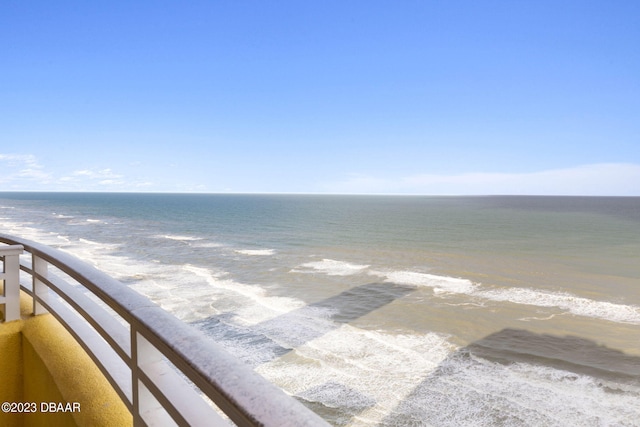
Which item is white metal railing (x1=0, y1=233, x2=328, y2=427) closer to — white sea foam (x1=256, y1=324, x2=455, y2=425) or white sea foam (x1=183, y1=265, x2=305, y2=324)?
white sea foam (x1=256, y1=324, x2=455, y2=425)

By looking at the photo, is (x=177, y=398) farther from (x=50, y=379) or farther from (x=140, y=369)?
(x=50, y=379)

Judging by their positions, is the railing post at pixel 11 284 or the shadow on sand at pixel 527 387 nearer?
the railing post at pixel 11 284

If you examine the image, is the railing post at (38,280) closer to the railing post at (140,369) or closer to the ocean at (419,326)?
the railing post at (140,369)

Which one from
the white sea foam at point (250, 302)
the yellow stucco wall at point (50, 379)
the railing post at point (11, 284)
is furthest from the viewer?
the white sea foam at point (250, 302)

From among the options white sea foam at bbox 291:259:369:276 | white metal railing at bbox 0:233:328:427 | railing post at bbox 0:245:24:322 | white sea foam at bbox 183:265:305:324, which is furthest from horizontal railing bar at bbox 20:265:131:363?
white sea foam at bbox 291:259:369:276

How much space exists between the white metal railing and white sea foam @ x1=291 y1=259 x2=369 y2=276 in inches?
676

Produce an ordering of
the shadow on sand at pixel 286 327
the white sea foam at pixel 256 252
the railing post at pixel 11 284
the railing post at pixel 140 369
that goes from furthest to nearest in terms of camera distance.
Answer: the white sea foam at pixel 256 252 < the shadow on sand at pixel 286 327 < the railing post at pixel 11 284 < the railing post at pixel 140 369

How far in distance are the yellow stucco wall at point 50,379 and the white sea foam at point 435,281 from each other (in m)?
14.9

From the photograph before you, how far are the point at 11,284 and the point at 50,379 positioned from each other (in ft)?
4.02

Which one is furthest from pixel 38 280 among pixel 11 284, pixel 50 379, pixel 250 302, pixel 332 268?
pixel 332 268

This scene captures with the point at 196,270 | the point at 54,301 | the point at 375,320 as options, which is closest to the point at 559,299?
the point at 375,320

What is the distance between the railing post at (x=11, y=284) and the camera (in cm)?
322

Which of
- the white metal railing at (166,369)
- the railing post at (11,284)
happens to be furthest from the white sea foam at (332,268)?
the white metal railing at (166,369)

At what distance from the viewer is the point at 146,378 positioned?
4.33 ft
